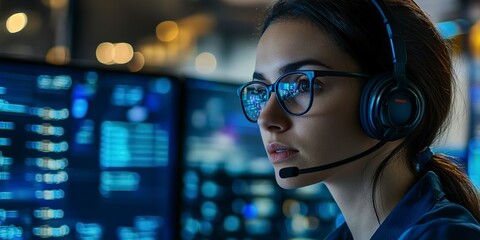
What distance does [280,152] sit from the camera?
849mm

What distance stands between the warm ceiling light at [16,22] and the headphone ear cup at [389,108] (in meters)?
1.96

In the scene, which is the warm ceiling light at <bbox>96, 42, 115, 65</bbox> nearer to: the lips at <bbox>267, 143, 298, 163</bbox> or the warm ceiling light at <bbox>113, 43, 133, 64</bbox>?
the warm ceiling light at <bbox>113, 43, 133, 64</bbox>

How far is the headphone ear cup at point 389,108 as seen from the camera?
30.8 inches

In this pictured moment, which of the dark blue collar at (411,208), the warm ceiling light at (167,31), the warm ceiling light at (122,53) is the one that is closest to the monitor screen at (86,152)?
the dark blue collar at (411,208)

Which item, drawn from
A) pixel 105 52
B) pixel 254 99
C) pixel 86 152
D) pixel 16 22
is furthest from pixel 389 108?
pixel 105 52

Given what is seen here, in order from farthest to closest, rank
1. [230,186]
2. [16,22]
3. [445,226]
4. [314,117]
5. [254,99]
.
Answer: [16,22], [230,186], [254,99], [314,117], [445,226]

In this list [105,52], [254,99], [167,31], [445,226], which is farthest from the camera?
[167,31]

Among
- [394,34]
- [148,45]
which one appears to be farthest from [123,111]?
[148,45]

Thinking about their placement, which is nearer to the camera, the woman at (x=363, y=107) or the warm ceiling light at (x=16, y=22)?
the woman at (x=363, y=107)

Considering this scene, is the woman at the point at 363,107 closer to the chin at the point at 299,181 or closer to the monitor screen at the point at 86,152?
the chin at the point at 299,181

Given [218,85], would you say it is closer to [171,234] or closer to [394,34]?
[171,234]

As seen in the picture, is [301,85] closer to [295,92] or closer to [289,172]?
[295,92]

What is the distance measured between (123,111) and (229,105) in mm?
293

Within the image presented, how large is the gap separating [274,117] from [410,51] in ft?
0.71
